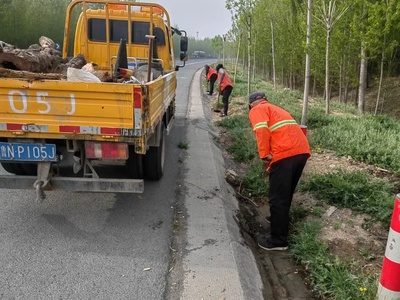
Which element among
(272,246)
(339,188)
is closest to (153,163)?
(272,246)

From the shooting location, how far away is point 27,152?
3447 mm

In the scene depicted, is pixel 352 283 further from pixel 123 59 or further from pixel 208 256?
pixel 123 59

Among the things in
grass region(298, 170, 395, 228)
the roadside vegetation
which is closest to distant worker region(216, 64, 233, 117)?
the roadside vegetation

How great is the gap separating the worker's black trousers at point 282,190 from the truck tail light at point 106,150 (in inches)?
62.5

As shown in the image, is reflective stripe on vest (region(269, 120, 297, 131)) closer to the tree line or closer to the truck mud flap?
the truck mud flap

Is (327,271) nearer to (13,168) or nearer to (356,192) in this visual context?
(356,192)

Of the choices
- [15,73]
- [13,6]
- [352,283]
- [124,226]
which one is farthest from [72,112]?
[13,6]

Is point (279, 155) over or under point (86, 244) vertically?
over

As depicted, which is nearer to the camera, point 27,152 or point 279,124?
point 27,152

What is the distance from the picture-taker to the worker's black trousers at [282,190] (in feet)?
12.6

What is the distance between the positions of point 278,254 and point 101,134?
2.27 meters

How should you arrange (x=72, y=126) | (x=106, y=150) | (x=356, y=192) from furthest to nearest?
(x=356, y=192) → (x=106, y=150) → (x=72, y=126)

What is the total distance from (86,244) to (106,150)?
0.91 meters

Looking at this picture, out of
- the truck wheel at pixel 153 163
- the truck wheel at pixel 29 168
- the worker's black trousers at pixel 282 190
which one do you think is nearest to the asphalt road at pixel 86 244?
the truck wheel at pixel 153 163
